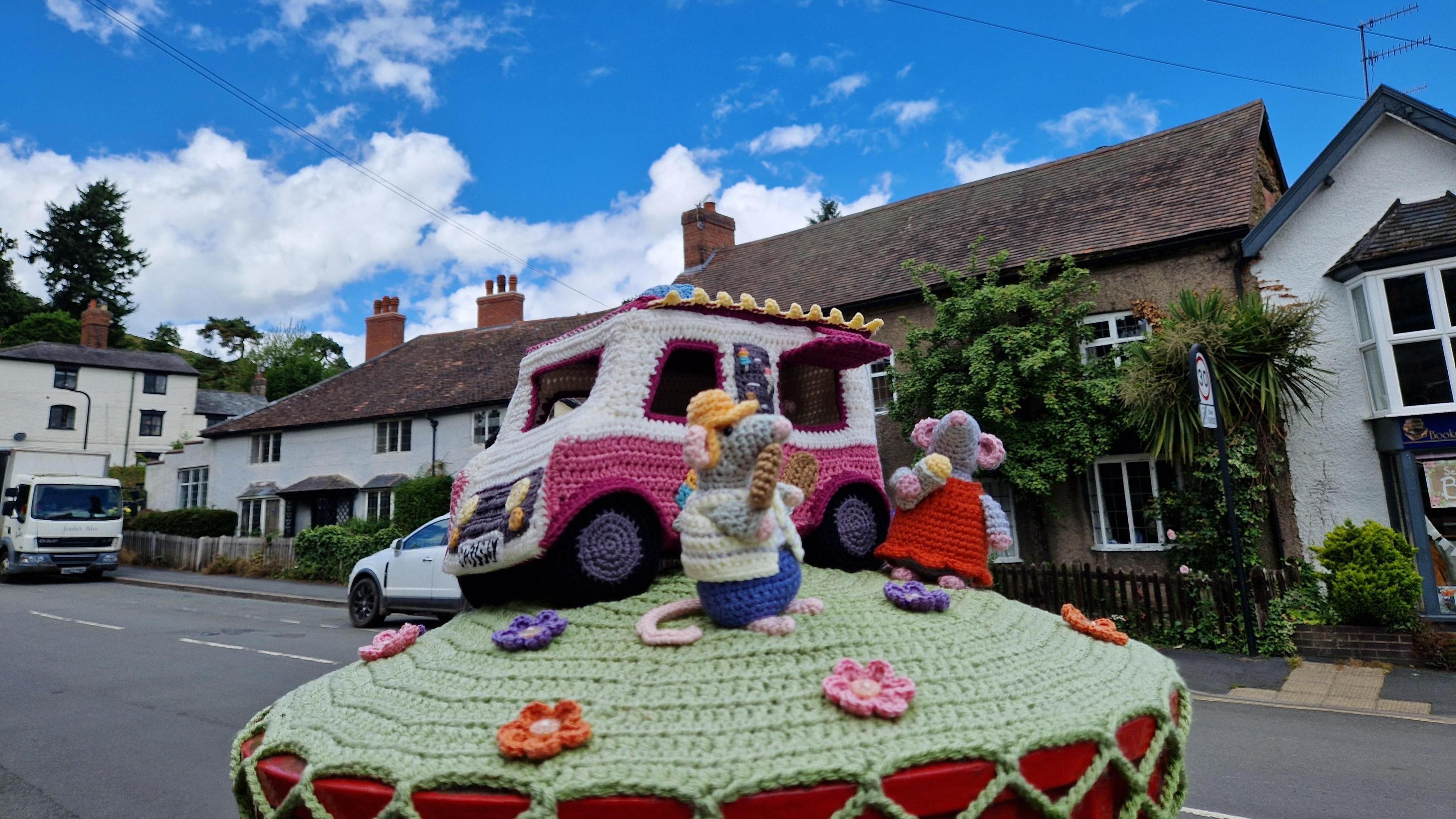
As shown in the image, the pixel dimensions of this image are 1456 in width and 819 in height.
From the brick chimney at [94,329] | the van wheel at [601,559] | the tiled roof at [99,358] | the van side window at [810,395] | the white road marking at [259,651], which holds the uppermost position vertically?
the brick chimney at [94,329]

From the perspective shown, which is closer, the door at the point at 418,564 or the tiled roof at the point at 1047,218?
the door at the point at 418,564

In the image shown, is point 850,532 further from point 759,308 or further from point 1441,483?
point 1441,483

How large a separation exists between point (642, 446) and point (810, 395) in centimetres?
84

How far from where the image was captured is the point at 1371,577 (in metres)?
9.40

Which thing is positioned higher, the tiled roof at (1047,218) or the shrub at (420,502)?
the tiled roof at (1047,218)

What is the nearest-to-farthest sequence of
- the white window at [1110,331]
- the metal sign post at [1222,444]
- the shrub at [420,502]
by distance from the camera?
1. the metal sign post at [1222,444]
2. the white window at [1110,331]
3. the shrub at [420,502]

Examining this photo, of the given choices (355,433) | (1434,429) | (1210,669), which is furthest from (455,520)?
(355,433)

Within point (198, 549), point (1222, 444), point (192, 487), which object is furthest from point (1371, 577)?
point (192, 487)

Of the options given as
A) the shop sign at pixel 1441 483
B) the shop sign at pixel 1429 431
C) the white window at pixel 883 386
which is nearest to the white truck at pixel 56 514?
the white window at pixel 883 386

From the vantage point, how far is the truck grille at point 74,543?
824 inches

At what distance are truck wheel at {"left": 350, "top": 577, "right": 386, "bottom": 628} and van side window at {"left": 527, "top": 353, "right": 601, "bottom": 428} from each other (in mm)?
10633

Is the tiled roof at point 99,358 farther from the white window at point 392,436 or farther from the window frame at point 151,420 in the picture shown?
the white window at point 392,436

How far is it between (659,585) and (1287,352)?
11.7 m

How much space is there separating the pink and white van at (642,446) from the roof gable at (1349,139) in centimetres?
1212
